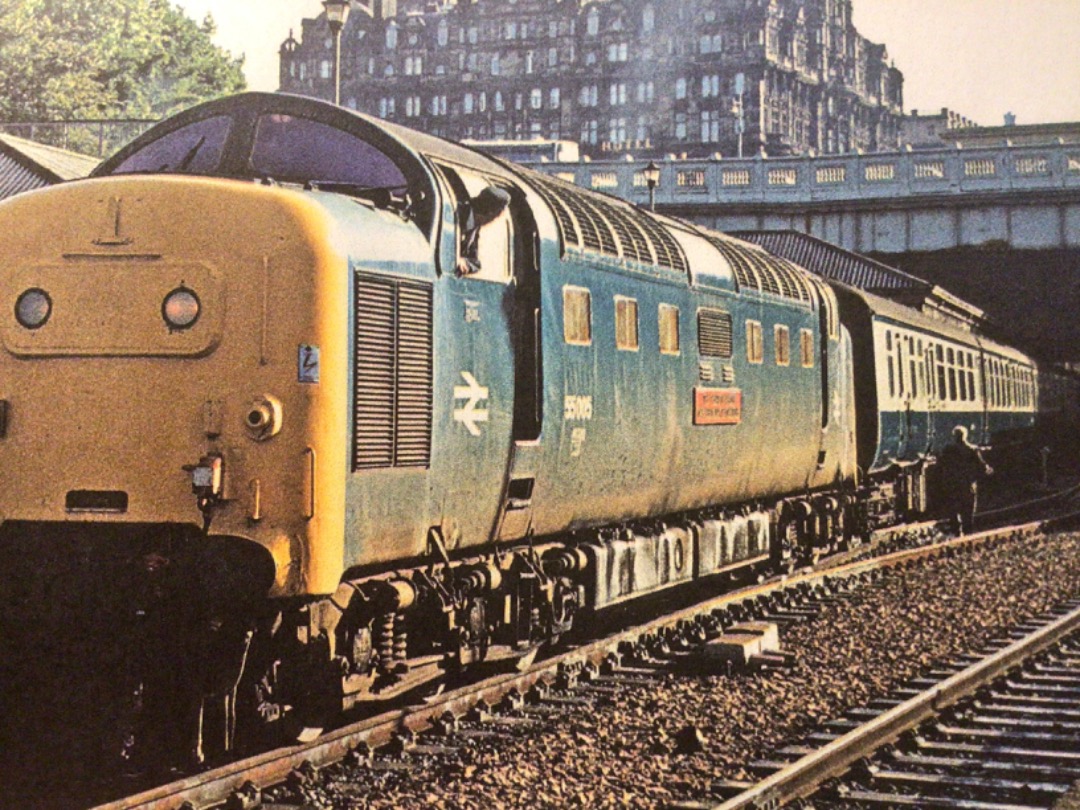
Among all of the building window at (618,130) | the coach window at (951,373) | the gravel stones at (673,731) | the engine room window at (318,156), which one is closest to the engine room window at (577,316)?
the engine room window at (318,156)

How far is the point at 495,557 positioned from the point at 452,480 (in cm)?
117

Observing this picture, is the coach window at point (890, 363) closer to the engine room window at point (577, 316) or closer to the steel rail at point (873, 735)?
the steel rail at point (873, 735)

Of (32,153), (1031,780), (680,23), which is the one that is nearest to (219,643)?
(1031,780)

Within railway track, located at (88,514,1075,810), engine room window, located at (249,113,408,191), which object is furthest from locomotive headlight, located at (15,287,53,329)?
railway track, located at (88,514,1075,810)

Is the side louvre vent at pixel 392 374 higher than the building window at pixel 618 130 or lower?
lower

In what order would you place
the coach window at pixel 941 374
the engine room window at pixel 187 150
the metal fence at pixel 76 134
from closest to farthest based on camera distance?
the engine room window at pixel 187 150, the coach window at pixel 941 374, the metal fence at pixel 76 134

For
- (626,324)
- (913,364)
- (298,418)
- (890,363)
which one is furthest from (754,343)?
(913,364)

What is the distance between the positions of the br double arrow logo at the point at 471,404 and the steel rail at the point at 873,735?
2.92 meters

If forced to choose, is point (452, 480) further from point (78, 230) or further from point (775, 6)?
point (775, 6)

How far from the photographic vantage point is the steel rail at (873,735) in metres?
7.73

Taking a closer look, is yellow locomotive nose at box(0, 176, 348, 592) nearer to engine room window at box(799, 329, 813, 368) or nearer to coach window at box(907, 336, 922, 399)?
engine room window at box(799, 329, 813, 368)

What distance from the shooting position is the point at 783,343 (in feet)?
→ 54.8

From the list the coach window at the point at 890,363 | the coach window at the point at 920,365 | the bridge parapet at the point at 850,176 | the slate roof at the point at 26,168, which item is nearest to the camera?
the coach window at the point at 890,363

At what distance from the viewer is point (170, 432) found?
24.8 ft
